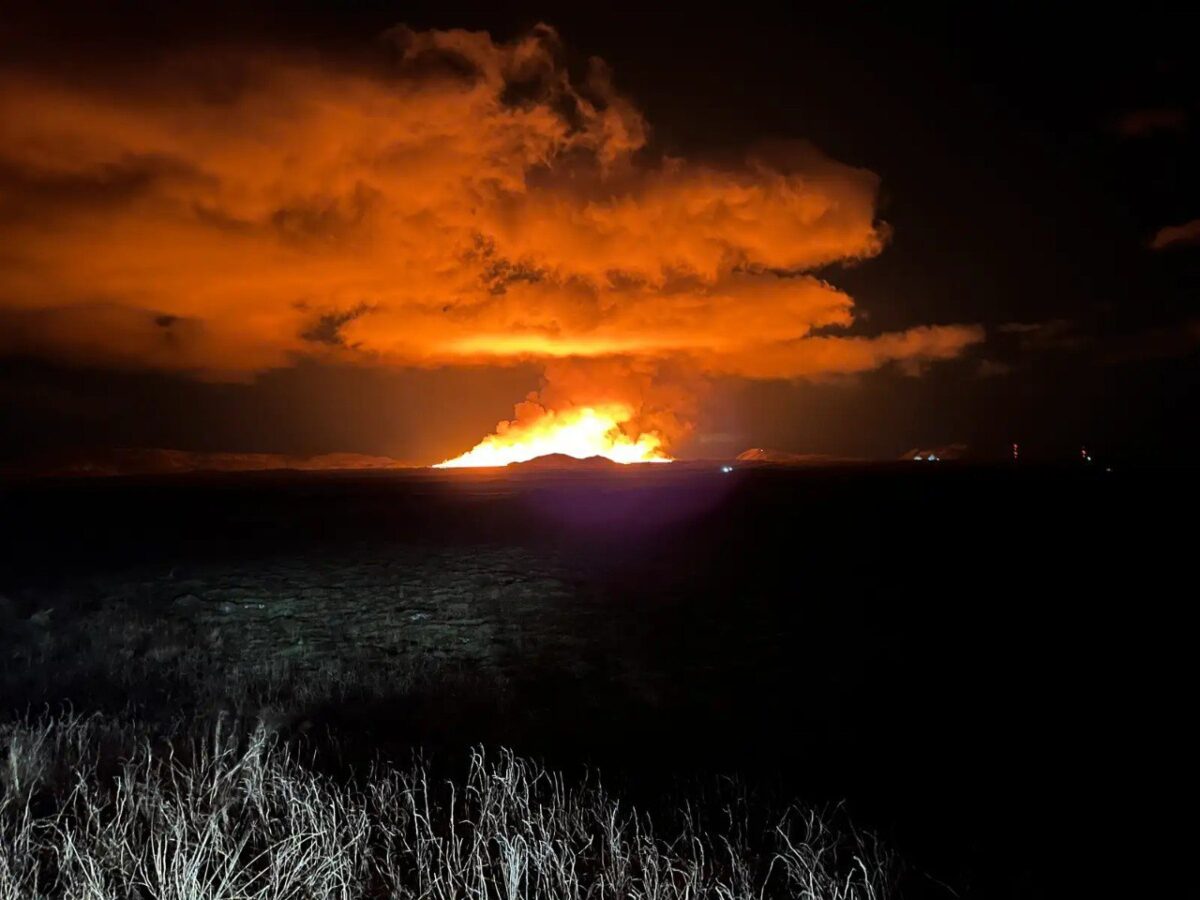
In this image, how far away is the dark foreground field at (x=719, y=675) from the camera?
1109 centimetres

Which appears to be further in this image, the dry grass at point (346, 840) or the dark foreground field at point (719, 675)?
the dark foreground field at point (719, 675)

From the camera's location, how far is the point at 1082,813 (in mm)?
11000

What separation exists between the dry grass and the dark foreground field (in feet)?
0.99

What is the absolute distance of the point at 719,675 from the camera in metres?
17.4

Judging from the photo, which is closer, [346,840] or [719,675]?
[346,840]

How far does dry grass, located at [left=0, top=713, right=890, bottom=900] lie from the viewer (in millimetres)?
6750

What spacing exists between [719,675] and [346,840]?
10.8 meters

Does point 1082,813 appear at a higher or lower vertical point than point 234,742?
lower

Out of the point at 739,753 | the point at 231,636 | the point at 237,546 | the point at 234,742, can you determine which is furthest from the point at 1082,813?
the point at 237,546

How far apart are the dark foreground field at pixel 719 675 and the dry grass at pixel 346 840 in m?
0.30

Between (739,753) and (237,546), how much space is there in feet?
121

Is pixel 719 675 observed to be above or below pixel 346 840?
below

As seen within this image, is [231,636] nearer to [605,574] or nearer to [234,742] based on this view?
[234,742]

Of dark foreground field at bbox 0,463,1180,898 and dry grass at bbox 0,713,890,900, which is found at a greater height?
dry grass at bbox 0,713,890,900
